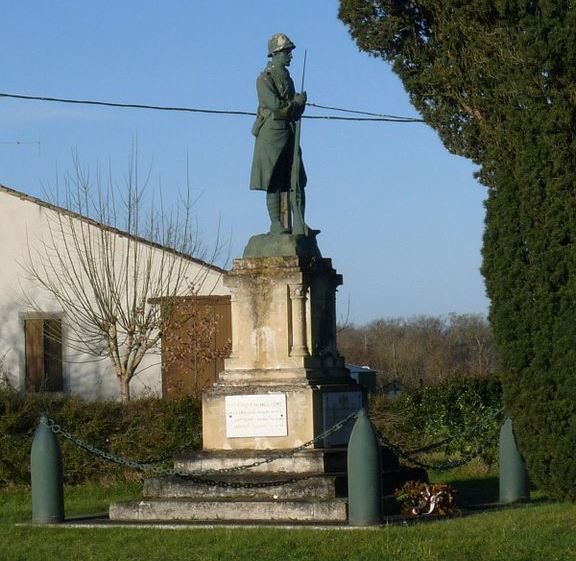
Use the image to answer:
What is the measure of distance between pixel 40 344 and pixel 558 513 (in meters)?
17.9

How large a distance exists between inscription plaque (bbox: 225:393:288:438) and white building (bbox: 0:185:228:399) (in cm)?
1410

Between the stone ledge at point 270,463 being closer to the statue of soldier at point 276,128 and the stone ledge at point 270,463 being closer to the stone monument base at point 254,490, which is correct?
the stone monument base at point 254,490

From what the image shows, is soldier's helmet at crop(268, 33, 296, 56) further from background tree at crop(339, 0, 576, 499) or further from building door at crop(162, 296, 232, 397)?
building door at crop(162, 296, 232, 397)

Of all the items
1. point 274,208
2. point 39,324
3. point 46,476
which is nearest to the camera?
point 46,476

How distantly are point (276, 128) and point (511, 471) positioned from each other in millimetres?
4877

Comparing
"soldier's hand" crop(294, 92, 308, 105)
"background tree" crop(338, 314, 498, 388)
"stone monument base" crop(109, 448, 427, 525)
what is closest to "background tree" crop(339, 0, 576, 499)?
"stone monument base" crop(109, 448, 427, 525)

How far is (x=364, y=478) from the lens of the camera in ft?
41.9

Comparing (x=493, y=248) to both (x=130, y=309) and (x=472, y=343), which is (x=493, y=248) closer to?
(x=130, y=309)

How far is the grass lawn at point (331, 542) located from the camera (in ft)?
37.1

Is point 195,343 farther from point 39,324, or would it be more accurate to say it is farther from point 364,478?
point 364,478

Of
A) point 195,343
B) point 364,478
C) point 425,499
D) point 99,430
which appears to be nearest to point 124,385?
point 195,343

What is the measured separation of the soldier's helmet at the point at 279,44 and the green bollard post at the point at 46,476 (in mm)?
5039

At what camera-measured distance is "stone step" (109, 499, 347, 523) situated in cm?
1325

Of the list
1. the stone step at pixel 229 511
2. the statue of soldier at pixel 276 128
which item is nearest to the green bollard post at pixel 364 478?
the stone step at pixel 229 511
